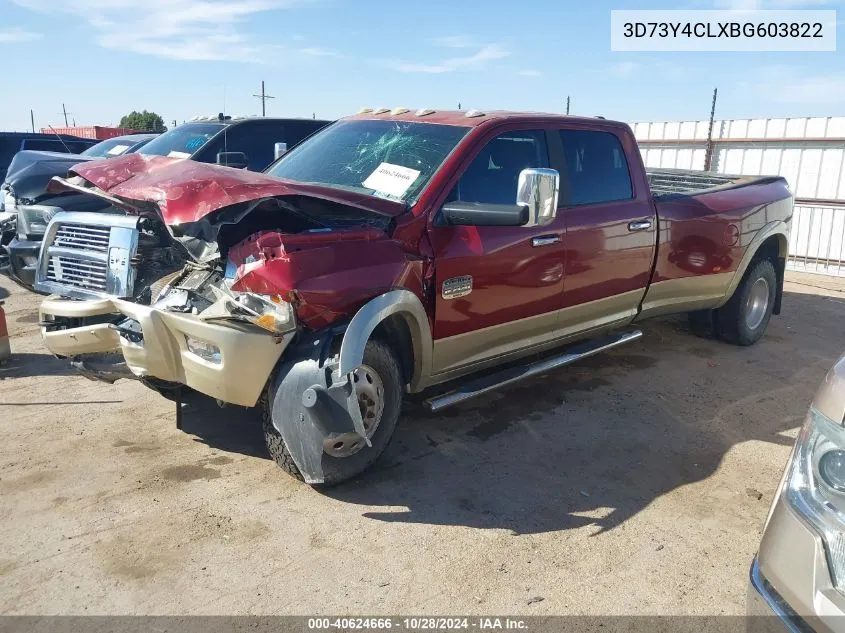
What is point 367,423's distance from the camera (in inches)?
141

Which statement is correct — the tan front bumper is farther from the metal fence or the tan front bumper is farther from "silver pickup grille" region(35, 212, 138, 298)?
the metal fence

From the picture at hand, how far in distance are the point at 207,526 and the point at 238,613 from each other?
2.23ft

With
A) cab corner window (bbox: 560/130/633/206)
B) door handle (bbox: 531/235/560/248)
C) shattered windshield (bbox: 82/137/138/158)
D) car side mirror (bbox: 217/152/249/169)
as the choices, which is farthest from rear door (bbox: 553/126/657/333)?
shattered windshield (bbox: 82/137/138/158)

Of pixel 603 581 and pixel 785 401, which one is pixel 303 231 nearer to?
pixel 603 581

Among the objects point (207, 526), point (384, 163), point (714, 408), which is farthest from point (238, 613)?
point (714, 408)

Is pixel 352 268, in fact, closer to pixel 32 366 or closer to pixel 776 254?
pixel 32 366

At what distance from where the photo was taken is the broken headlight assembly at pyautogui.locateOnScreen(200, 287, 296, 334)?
3188 millimetres

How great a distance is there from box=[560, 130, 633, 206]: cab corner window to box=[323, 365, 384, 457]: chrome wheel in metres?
1.99

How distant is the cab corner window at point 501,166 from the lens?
4070 mm

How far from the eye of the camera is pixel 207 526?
10.7 feet

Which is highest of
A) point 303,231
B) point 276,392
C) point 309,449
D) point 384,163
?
point 384,163

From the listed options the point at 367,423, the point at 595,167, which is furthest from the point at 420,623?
the point at 595,167

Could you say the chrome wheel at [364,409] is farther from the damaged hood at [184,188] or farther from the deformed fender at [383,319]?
the damaged hood at [184,188]

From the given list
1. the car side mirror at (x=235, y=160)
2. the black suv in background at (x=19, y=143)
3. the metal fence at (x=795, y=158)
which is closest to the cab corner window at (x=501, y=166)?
the car side mirror at (x=235, y=160)
